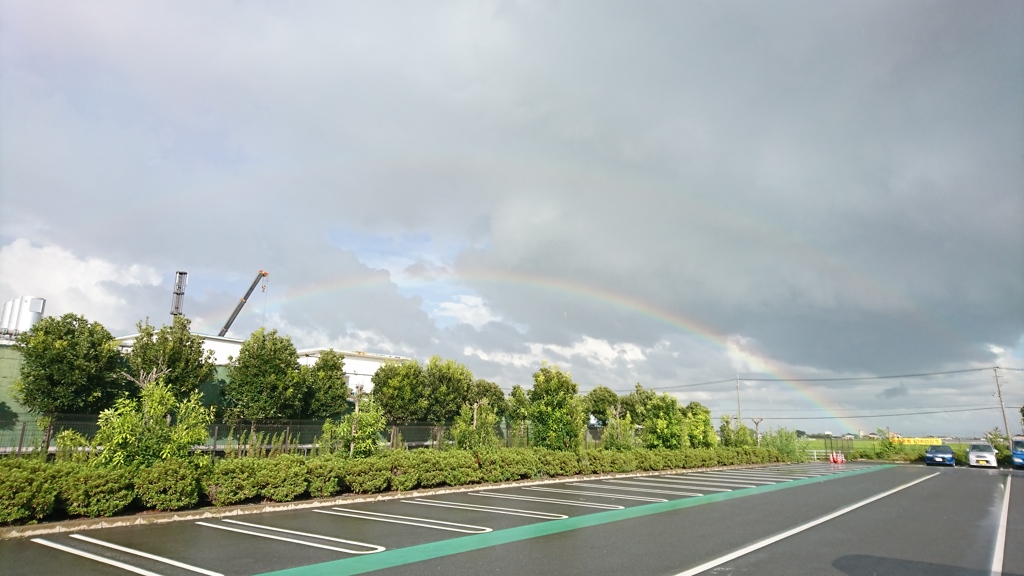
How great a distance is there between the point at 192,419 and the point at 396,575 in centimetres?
783

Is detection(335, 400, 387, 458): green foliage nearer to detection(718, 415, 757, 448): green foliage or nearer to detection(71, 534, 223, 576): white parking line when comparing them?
detection(71, 534, 223, 576): white parking line

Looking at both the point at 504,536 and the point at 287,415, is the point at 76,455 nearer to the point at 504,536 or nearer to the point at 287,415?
the point at 504,536

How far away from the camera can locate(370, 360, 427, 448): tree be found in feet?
118

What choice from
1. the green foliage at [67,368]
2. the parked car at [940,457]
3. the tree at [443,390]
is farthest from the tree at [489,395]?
the parked car at [940,457]

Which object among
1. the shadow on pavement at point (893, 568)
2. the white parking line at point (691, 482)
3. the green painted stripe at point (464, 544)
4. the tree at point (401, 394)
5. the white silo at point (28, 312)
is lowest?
the white parking line at point (691, 482)

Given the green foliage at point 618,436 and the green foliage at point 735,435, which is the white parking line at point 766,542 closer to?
the green foliage at point 618,436

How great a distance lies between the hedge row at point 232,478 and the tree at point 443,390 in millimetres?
17783

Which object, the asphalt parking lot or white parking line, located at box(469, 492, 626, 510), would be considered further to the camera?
white parking line, located at box(469, 492, 626, 510)

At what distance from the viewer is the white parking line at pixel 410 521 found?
1002cm

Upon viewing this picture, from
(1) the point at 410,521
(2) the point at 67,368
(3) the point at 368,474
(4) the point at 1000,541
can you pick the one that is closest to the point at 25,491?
(1) the point at 410,521

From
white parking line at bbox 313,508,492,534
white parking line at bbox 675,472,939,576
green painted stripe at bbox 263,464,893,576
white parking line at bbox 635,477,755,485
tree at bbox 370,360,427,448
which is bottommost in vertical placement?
white parking line at bbox 635,477,755,485

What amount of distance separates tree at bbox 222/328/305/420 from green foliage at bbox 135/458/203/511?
1984 cm

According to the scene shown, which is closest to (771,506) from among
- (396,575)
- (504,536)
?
(504,536)

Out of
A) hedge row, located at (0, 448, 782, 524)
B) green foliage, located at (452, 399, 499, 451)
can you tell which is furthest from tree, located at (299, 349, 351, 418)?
hedge row, located at (0, 448, 782, 524)
